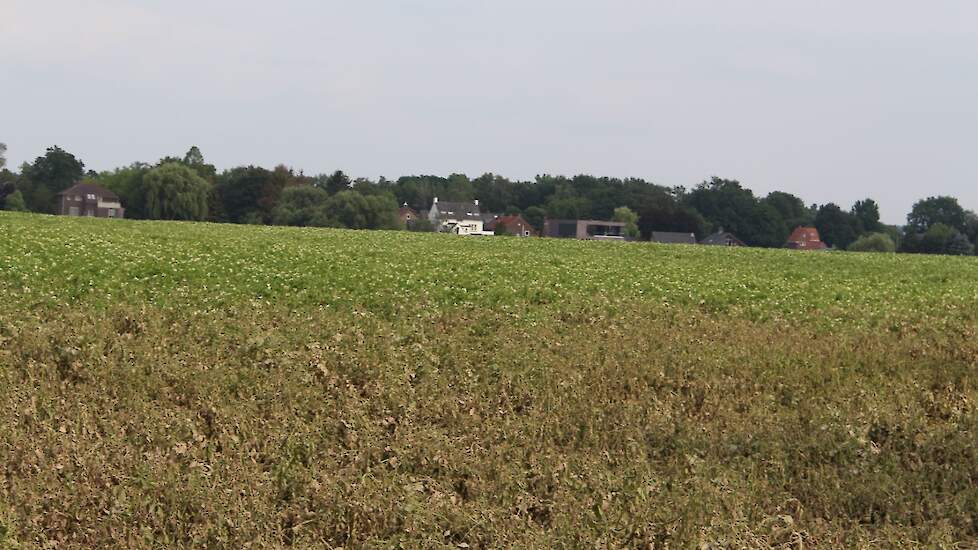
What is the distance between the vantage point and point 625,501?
283 inches

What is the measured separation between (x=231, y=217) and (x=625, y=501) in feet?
357

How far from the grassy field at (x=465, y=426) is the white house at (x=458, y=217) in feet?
392

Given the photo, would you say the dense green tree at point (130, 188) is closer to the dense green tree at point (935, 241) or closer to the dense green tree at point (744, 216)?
the dense green tree at point (744, 216)

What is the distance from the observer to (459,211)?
6068 inches

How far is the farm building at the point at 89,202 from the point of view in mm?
124625

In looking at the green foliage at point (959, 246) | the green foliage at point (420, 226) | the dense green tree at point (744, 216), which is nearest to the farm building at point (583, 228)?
the dense green tree at point (744, 216)

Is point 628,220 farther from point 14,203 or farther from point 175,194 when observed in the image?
point 14,203

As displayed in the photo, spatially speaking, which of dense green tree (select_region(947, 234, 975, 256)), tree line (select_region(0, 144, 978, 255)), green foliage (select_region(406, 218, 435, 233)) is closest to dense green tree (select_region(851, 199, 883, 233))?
tree line (select_region(0, 144, 978, 255))

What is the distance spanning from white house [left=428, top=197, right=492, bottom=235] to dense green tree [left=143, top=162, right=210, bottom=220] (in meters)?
42.5

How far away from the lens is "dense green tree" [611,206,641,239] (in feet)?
441

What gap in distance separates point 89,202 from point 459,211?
200ft

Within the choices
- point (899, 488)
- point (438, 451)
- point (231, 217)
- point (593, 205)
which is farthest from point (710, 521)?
point (593, 205)

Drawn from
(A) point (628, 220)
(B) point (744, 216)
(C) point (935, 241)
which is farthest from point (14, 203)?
(C) point (935, 241)

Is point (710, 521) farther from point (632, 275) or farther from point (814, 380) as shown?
point (632, 275)
